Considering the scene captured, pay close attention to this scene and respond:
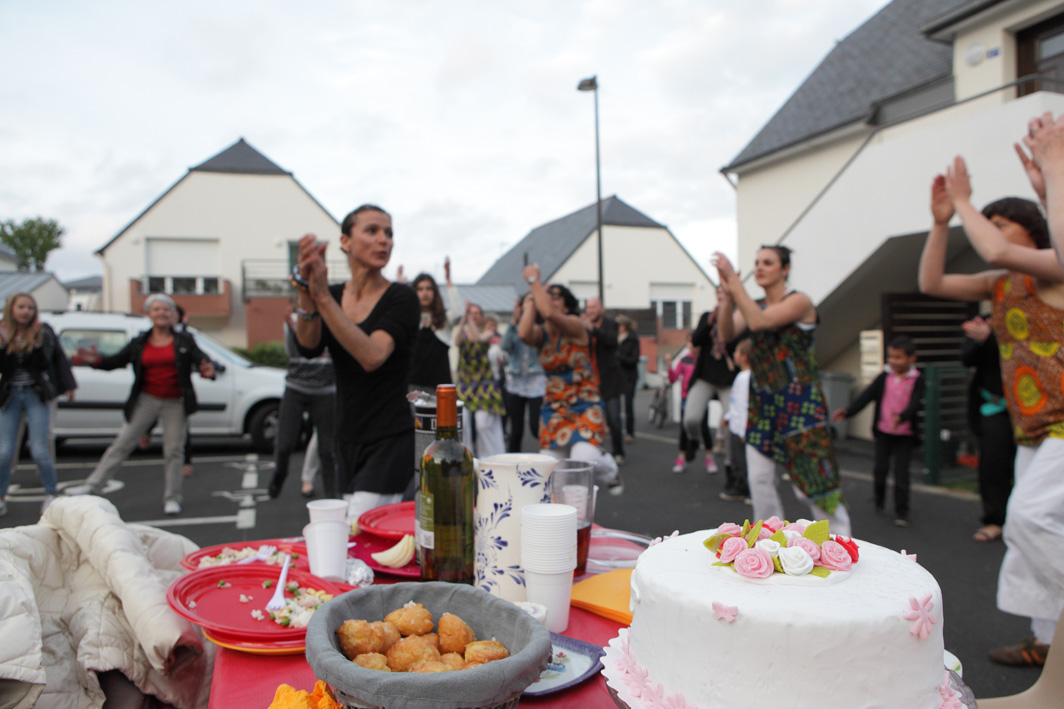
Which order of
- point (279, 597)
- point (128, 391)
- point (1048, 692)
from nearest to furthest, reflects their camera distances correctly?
1. point (279, 597)
2. point (1048, 692)
3. point (128, 391)

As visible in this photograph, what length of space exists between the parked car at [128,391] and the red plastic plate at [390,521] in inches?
286

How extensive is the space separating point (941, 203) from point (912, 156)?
6369mm

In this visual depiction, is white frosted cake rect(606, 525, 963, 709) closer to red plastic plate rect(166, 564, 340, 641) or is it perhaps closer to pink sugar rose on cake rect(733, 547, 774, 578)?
pink sugar rose on cake rect(733, 547, 774, 578)

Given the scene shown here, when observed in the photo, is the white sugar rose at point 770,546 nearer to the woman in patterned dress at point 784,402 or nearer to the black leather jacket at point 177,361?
the woman in patterned dress at point 784,402

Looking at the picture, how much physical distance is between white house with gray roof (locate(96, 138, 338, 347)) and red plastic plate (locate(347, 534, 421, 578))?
25966 millimetres

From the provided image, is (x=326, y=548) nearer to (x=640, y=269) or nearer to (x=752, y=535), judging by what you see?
(x=752, y=535)

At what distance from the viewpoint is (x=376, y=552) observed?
1953 millimetres

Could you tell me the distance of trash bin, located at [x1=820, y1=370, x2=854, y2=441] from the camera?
10.4m

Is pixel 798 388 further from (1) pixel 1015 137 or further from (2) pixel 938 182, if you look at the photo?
(1) pixel 1015 137

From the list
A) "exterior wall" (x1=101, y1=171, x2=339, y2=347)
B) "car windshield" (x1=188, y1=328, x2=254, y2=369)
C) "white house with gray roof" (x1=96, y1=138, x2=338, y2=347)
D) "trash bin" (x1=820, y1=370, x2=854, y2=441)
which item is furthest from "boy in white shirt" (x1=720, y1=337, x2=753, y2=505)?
"exterior wall" (x1=101, y1=171, x2=339, y2=347)

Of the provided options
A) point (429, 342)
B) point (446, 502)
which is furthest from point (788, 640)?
point (429, 342)

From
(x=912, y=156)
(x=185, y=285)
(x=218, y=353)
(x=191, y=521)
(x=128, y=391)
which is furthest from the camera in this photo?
(x=185, y=285)

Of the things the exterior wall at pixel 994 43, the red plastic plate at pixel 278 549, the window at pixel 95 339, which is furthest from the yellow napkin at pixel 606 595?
the exterior wall at pixel 994 43


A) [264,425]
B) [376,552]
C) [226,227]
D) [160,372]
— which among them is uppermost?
[226,227]
